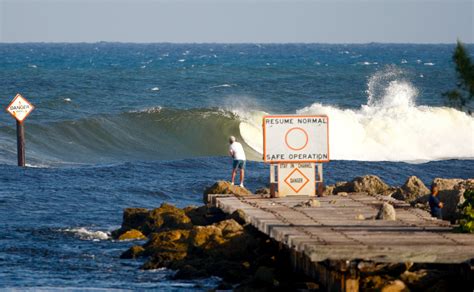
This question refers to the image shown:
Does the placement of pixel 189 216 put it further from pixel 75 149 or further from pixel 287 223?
pixel 75 149

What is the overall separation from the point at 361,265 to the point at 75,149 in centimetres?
2792

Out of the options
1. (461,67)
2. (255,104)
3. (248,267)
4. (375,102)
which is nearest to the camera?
(461,67)

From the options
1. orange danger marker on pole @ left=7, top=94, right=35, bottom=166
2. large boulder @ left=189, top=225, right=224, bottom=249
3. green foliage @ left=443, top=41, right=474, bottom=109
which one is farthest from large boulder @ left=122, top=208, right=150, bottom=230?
orange danger marker on pole @ left=7, top=94, right=35, bottom=166

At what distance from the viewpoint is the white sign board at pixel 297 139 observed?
23406mm

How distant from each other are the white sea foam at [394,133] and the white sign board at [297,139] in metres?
20.9

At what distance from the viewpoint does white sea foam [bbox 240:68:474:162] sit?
46.4 metres

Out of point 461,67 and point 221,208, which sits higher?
point 461,67

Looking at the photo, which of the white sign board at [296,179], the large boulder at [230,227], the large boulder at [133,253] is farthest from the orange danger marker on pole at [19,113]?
the large boulder at [230,227]

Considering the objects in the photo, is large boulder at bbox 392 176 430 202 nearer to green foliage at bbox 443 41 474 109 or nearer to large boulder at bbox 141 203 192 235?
large boulder at bbox 141 203 192 235

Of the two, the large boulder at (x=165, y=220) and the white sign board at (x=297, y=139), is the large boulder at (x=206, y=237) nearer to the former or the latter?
the large boulder at (x=165, y=220)

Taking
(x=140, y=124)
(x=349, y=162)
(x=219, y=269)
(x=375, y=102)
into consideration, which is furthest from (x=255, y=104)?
(x=219, y=269)

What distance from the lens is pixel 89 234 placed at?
24719 millimetres

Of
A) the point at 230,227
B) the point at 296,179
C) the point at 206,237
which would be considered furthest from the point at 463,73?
the point at 296,179

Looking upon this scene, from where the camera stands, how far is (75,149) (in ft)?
142
